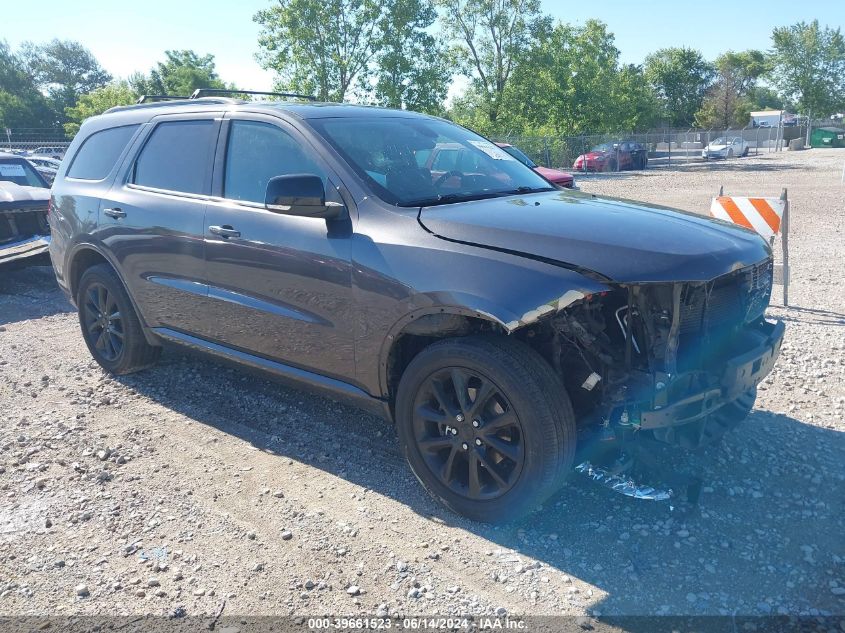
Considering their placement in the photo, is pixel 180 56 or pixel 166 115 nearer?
pixel 166 115

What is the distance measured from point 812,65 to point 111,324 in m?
68.7

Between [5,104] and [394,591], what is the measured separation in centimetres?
6368

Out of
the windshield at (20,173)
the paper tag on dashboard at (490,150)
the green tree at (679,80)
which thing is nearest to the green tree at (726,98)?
the green tree at (679,80)

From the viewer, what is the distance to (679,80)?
70.1 meters

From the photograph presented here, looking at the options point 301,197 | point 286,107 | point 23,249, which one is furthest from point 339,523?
point 23,249

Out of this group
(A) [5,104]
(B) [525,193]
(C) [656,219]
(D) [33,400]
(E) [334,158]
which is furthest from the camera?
(A) [5,104]

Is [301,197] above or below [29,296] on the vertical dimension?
above

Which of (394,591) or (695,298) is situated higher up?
(695,298)

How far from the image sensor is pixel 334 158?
364 centimetres

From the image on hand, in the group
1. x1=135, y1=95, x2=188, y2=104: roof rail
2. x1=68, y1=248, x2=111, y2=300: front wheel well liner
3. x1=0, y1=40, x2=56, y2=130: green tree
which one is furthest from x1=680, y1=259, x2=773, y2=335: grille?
x1=0, y1=40, x2=56, y2=130: green tree

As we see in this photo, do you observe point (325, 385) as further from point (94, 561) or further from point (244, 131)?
point (244, 131)

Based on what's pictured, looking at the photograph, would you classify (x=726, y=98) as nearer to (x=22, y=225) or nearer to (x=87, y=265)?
(x=22, y=225)

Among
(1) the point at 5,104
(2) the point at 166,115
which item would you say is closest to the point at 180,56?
(1) the point at 5,104

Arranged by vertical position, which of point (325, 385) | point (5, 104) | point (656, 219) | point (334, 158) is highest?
point (5, 104)
